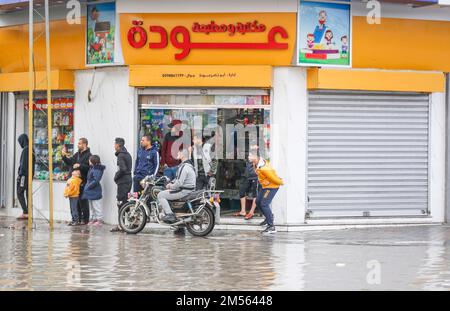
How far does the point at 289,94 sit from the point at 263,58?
928mm

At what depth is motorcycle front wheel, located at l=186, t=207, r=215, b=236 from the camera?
2103 centimetres

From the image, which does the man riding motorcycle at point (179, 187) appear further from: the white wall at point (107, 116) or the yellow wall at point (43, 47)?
the yellow wall at point (43, 47)

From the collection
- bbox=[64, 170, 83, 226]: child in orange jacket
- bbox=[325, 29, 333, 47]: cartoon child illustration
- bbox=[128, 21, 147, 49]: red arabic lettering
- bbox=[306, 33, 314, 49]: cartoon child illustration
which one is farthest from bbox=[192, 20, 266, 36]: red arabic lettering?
bbox=[64, 170, 83, 226]: child in orange jacket

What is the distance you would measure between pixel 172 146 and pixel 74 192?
2.37m

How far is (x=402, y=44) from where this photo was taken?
24062 mm

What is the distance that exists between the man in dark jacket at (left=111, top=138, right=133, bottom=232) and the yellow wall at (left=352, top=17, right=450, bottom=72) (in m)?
5.25

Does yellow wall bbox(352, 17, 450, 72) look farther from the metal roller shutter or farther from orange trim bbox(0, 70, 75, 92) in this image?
orange trim bbox(0, 70, 75, 92)

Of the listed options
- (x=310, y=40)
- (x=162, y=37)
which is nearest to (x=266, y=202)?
(x=310, y=40)

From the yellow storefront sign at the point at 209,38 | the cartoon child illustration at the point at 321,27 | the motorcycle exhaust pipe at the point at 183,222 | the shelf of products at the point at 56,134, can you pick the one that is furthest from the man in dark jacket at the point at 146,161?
the cartoon child illustration at the point at 321,27

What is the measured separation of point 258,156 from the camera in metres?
23.1

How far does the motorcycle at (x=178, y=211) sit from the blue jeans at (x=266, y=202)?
2.83ft
